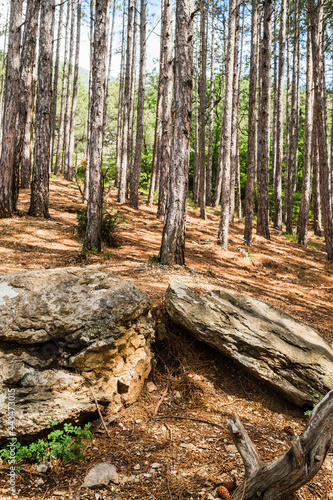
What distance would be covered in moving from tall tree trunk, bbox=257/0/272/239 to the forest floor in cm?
476

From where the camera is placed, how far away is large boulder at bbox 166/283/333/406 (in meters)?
3.82

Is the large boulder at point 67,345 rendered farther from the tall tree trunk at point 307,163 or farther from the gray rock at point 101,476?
the tall tree trunk at point 307,163

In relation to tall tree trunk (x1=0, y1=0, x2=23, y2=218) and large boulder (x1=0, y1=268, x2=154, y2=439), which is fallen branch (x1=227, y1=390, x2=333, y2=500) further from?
tall tree trunk (x1=0, y1=0, x2=23, y2=218)

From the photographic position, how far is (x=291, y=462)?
2162 millimetres

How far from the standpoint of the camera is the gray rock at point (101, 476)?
257cm

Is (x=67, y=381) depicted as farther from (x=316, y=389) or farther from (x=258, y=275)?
(x=258, y=275)

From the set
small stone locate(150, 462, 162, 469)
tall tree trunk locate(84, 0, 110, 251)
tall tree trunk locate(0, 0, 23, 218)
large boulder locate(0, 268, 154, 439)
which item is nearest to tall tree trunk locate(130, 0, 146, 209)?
tall tree trunk locate(0, 0, 23, 218)

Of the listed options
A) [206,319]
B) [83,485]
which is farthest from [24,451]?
[206,319]

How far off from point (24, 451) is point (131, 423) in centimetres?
96

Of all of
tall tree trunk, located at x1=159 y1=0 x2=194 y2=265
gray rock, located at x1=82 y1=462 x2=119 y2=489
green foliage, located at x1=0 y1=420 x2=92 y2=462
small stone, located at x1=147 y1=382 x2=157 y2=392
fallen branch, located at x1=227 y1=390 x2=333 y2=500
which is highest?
tall tree trunk, located at x1=159 y1=0 x2=194 y2=265

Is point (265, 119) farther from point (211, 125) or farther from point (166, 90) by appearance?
point (211, 125)

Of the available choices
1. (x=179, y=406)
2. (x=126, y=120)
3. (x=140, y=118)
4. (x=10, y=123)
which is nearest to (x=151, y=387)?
(x=179, y=406)

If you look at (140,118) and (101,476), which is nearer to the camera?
(101,476)

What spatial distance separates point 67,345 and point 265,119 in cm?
1062
